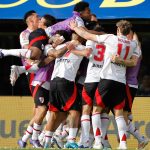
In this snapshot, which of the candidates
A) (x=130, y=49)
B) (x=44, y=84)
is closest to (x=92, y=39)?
(x=130, y=49)

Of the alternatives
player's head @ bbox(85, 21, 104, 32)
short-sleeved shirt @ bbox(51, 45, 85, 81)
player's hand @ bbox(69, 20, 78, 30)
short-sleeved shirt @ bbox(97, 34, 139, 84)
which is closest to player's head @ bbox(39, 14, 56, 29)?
player's head @ bbox(85, 21, 104, 32)

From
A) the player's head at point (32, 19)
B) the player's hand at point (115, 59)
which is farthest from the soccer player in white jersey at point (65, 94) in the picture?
the player's head at point (32, 19)

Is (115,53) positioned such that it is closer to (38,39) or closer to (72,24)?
(72,24)

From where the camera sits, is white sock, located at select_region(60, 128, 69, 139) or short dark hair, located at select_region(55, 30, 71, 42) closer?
short dark hair, located at select_region(55, 30, 71, 42)

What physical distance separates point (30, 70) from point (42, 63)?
35cm

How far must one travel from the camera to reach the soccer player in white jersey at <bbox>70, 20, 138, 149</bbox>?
1282 centimetres

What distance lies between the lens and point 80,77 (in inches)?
555

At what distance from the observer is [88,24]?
13.8 meters

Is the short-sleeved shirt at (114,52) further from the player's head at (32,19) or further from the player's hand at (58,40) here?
the player's head at (32,19)

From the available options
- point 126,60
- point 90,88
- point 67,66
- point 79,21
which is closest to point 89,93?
point 90,88

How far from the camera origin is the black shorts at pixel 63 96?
1327 centimetres

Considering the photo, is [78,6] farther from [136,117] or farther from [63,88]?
[136,117]

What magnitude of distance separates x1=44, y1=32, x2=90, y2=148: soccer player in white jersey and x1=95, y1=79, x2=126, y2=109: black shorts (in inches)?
21.4

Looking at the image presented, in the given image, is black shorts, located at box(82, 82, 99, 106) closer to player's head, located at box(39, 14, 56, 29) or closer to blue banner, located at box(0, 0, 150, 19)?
player's head, located at box(39, 14, 56, 29)
